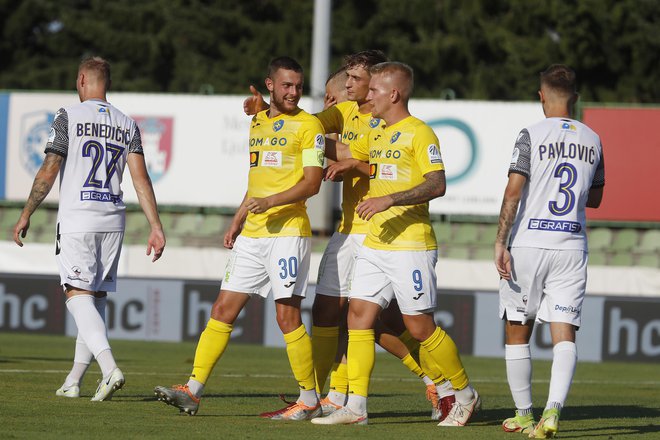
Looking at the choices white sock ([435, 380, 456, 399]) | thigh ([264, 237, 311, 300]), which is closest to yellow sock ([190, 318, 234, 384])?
thigh ([264, 237, 311, 300])

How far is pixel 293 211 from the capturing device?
8.39 metres

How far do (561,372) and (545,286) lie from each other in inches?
21.9

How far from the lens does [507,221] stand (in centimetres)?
777

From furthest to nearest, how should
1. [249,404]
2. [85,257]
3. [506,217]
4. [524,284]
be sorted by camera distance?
[249,404] → [85,257] → [524,284] → [506,217]

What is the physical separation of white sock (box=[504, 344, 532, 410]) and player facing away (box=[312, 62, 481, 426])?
45cm

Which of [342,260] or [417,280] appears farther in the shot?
[342,260]

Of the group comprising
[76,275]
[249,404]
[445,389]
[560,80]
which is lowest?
[249,404]

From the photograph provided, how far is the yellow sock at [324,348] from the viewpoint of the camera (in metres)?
8.80

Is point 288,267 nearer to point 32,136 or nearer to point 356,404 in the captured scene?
point 356,404

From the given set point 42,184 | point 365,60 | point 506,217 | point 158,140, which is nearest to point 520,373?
point 506,217

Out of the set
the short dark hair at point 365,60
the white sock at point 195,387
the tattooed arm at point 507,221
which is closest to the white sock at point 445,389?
the tattooed arm at point 507,221

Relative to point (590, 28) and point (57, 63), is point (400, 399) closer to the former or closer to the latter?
point (590, 28)

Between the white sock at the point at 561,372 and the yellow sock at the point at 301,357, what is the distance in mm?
1590

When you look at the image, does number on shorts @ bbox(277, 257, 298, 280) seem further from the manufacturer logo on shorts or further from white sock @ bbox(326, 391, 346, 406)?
the manufacturer logo on shorts
